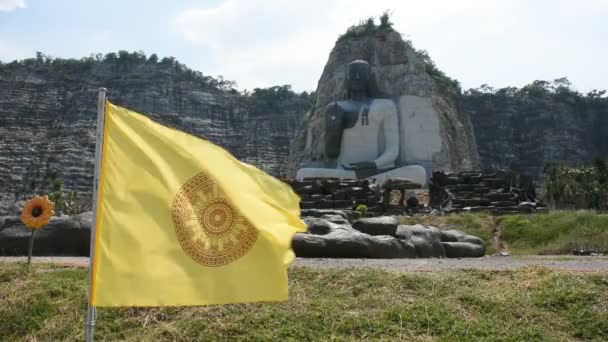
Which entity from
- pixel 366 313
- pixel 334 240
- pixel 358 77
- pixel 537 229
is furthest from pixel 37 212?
pixel 358 77

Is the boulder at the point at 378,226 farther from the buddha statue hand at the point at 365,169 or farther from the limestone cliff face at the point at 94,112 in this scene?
the limestone cliff face at the point at 94,112

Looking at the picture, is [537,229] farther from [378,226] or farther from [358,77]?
[358,77]

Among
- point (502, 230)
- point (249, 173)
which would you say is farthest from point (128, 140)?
point (502, 230)

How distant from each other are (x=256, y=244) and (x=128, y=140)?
3.66ft

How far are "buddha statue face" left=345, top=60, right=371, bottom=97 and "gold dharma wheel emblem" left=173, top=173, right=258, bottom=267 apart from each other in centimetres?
2691

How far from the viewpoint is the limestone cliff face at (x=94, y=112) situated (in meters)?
58.4

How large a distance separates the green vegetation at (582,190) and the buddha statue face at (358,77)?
953 centimetres

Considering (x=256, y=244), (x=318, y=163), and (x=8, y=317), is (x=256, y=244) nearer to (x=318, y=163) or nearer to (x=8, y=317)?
(x=8, y=317)

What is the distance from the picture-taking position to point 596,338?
6422 millimetres

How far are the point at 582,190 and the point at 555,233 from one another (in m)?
14.7

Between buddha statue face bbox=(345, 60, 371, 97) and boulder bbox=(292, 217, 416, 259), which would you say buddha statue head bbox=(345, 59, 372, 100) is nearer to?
buddha statue face bbox=(345, 60, 371, 97)

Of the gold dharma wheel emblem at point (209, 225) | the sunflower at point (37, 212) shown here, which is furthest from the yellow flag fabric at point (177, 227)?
the sunflower at point (37, 212)

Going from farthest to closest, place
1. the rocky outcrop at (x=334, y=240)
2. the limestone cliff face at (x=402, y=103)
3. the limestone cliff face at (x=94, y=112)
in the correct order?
the limestone cliff face at (x=94, y=112)
the limestone cliff face at (x=402, y=103)
the rocky outcrop at (x=334, y=240)

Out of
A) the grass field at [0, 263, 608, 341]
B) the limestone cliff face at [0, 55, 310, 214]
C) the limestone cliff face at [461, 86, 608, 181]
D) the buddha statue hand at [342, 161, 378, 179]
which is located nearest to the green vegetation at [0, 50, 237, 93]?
the limestone cliff face at [0, 55, 310, 214]
